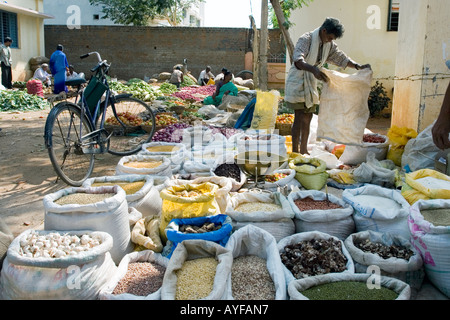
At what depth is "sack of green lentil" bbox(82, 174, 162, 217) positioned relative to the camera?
317cm

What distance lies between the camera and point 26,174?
4715 millimetres

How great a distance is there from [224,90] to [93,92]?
4744 mm

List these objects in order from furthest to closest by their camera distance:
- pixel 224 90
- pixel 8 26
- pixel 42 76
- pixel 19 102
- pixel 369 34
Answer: pixel 8 26 < pixel 42 76 < pixel 19 102 < pixel 369 34 < pixel 224 90

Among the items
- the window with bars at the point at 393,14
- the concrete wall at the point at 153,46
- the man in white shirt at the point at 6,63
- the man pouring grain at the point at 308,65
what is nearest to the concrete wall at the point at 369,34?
the window with bars at the point at 393,14

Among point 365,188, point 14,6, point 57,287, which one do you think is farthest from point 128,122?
point 14,6

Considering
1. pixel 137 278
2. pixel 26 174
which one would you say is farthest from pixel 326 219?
pixel 26 174

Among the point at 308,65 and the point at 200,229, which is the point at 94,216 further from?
the point at 308,65

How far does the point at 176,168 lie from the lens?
167 inches

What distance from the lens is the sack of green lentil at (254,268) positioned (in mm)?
2186

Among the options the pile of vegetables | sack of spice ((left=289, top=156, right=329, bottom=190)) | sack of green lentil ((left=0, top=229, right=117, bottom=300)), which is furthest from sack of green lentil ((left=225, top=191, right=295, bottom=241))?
the pile of vegetables

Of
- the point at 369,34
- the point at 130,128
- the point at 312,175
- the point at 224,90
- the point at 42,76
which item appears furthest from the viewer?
the point at 42,76

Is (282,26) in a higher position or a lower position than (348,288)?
higher

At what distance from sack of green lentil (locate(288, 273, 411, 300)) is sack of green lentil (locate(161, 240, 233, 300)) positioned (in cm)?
37
